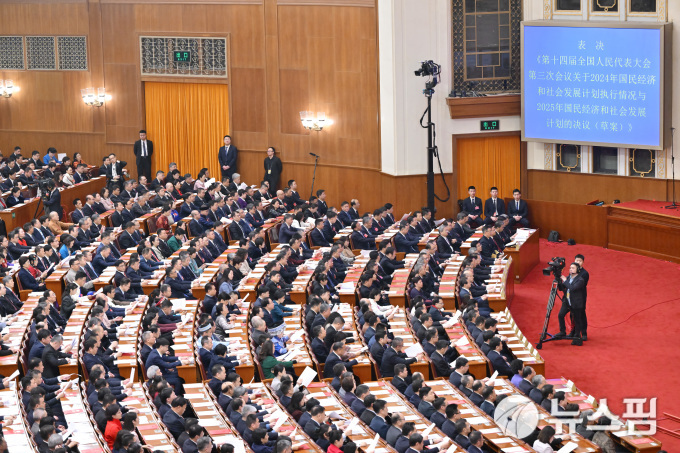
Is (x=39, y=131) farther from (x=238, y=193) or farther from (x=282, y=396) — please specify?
(x=282, y=396)

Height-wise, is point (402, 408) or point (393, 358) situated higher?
point (393, 358)

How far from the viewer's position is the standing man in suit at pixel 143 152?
2672cm

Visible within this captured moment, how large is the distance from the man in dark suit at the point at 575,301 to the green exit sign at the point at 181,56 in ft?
42.9

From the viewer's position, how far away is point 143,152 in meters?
26.8

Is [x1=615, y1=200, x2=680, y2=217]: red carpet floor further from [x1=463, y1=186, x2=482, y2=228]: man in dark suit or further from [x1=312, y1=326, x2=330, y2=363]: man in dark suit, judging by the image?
[x1=312, y1=326, x2=330, y2=363]: man in dark suit

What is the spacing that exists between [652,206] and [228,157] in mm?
9929

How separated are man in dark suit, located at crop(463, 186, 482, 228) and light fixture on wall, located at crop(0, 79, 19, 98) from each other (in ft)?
42.1

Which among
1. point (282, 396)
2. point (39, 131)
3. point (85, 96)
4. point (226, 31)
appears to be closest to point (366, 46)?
point (226, 31)

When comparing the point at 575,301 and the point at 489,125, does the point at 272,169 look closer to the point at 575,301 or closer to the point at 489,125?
the point at 489,125

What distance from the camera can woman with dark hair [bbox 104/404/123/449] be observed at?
11.3 meters

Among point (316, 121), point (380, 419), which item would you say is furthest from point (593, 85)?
point (380, 419)

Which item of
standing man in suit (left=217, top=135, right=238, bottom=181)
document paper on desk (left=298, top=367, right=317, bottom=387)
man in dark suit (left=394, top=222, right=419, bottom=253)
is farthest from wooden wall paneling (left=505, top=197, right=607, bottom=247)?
document paper on desk (left=298, top=367, right=317, bottom=387)

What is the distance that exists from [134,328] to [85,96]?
14.1 meters

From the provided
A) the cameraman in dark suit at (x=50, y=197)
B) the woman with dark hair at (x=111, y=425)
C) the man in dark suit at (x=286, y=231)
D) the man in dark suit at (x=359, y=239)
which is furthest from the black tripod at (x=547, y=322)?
the cameraman in dark suit at (x=50, y=197)
